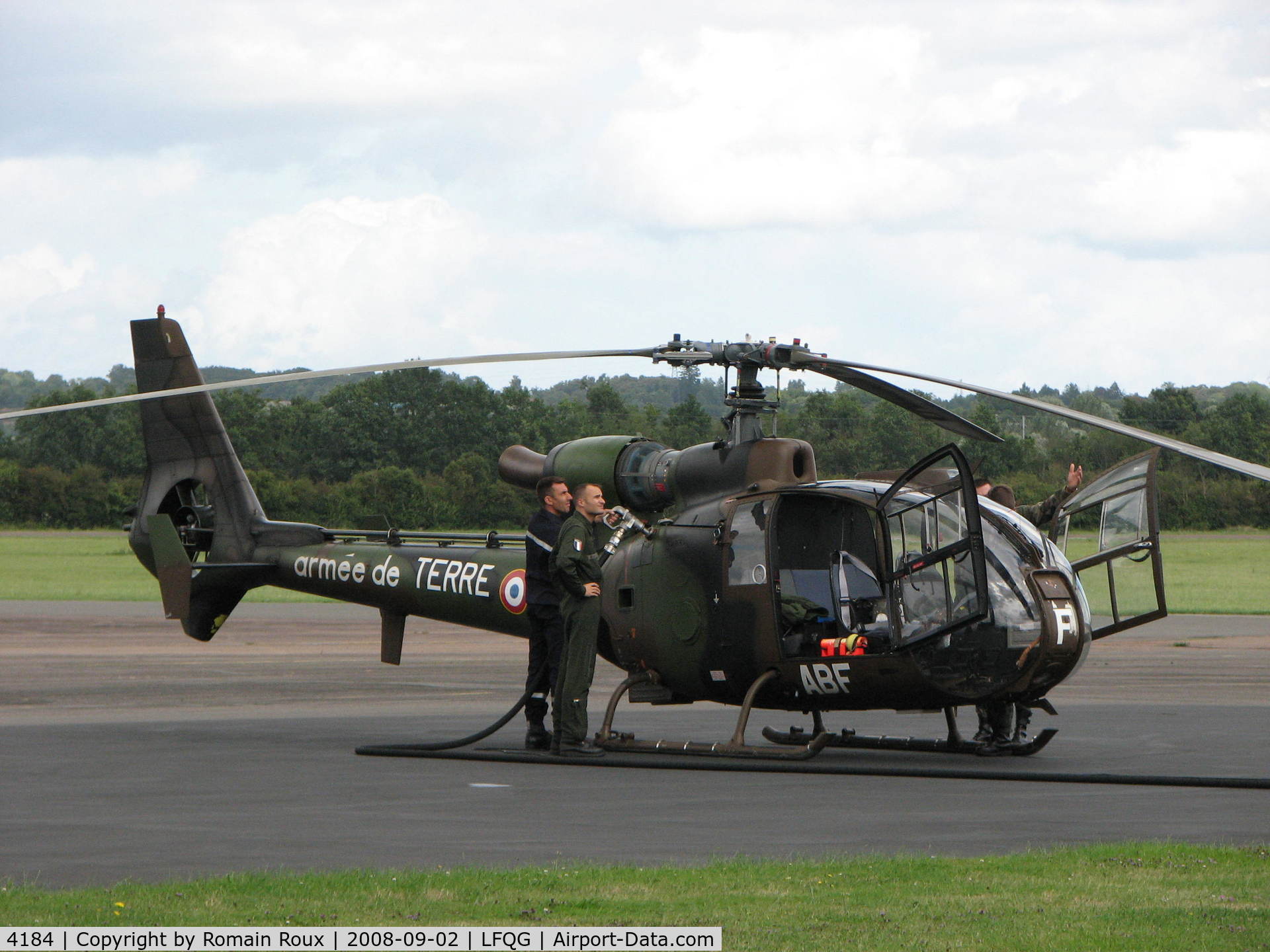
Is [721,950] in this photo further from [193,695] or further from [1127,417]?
[1127,417]

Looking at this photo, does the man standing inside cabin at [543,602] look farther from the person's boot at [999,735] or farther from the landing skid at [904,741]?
the person's boot at [999,735]

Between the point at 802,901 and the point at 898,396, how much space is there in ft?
15.8

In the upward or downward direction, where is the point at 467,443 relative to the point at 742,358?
upward

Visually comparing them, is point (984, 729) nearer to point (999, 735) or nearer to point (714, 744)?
point (999, 735)

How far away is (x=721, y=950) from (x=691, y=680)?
5949mm

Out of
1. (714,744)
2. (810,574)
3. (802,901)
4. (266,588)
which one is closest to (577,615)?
(714,744)

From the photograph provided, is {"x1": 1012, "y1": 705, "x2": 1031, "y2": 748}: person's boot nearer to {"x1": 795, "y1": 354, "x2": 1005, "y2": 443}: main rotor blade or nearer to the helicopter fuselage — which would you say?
the helicopter fuselage

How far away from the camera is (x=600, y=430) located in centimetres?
6575

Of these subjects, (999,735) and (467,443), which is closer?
(999,735)

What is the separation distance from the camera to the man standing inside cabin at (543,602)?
11.4 metres

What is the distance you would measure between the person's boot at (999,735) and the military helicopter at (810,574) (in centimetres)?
13

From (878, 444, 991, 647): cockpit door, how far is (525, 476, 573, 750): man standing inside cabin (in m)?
2.43

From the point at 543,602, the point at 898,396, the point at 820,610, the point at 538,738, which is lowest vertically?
the point at 538,738

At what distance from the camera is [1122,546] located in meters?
10.8
